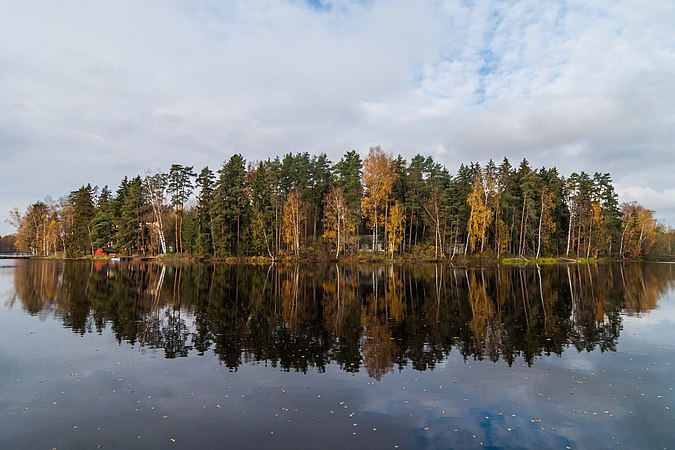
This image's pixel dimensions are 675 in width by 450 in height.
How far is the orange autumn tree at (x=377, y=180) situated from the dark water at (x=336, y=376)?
152 ft

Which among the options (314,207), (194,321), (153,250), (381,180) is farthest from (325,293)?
(153,250)

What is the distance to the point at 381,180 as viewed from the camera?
69000 millimetres

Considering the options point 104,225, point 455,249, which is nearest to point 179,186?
point 104,225

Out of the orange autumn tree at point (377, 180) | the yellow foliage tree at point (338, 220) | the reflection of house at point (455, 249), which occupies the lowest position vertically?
the reflection of house at point (455, 249)

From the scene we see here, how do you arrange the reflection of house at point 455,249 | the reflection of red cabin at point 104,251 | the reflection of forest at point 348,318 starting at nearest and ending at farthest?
the reflection of forest at point 348,318, the reflection of house at point 455,249, the reflection of red cabin at point 104,251

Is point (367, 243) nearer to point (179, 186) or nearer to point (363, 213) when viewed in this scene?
point (363, 213)

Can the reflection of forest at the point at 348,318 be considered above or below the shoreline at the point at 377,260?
below

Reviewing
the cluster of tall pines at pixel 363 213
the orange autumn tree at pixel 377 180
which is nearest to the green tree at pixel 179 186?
the cluster of tall pines at pixel 363 213

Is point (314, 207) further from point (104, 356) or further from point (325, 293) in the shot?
point (104, 356)

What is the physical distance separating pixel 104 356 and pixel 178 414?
243 inches

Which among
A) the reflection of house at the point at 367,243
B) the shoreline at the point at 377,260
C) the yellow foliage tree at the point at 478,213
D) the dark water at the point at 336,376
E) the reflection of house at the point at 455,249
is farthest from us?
the reflection of house at the point at 367,243

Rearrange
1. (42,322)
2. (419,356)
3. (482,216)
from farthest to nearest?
1. (482,216)
2. (42,322)
3. (419,356)

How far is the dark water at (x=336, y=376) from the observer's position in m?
8.23

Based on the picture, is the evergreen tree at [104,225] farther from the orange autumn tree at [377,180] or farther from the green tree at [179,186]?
the orange autumn tree at [377,180]
